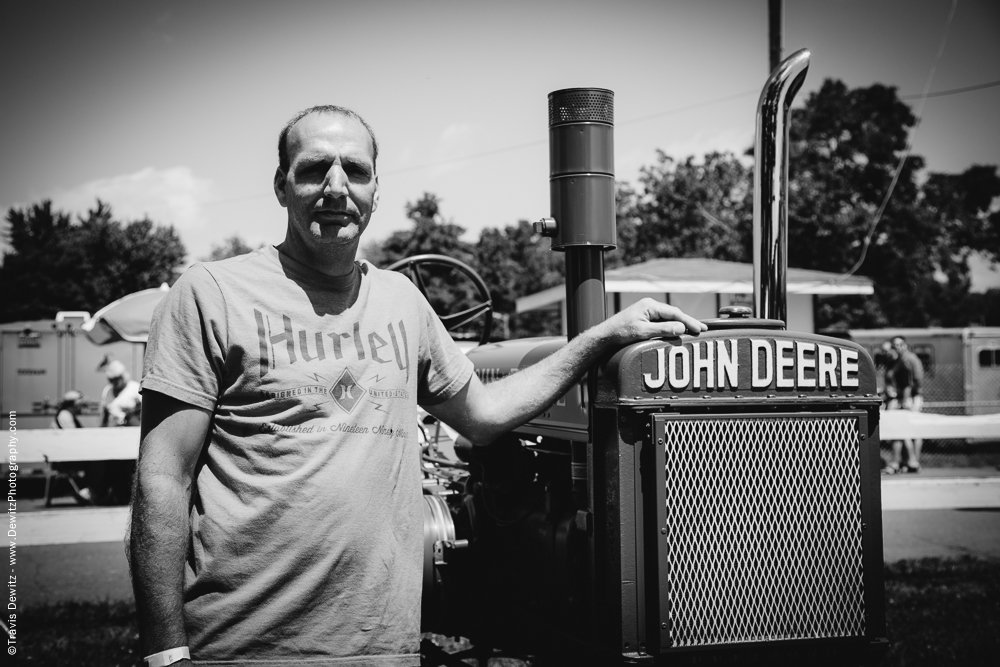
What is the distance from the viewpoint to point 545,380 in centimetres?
231

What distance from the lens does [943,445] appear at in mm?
15531

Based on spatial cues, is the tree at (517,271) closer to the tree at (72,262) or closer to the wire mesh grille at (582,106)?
the tree at (72,262)

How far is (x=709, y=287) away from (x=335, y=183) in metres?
14.6

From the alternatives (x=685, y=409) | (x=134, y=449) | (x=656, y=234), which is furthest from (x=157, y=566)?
(x=656, y=234)

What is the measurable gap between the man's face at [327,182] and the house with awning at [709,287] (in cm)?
1327

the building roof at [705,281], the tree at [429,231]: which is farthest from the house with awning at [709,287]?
the tree at [429,231]

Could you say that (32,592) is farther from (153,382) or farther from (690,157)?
(690,157)

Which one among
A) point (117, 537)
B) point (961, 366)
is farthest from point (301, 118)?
point (961, 366)

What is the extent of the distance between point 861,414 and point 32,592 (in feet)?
17.7

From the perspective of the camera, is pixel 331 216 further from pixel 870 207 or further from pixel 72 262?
pixel 72 262

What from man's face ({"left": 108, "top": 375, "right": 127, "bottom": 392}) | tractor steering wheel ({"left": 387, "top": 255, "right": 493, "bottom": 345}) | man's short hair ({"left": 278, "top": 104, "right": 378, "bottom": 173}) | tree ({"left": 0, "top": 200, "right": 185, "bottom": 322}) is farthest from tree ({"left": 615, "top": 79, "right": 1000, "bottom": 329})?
tree ({"left": 0, "top": 200, "right": 185, "bottom": 322})

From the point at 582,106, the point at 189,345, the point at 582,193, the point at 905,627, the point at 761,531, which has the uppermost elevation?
the point at 582,106

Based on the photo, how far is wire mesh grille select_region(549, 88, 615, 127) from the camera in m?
2.62

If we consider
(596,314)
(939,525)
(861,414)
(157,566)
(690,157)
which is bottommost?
(939,525)
